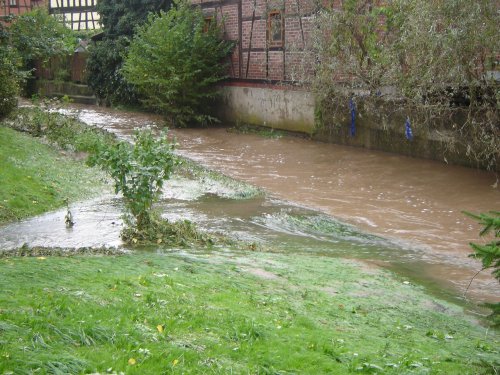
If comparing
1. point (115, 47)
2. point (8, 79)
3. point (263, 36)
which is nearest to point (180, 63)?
point (263, 36)

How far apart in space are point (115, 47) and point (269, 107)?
30.3 ft

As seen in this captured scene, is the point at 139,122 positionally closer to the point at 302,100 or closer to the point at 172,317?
the point at 302,100

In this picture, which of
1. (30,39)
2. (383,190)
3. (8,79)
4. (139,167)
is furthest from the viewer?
(8,79)

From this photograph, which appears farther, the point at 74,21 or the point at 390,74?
the point at 74,21

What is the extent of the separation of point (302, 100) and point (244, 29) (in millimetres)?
4075

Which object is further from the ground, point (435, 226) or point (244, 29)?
point (244, 29)

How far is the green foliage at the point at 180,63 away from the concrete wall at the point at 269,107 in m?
0.70

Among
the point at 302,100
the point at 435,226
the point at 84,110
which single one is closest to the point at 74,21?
the point at 84,110

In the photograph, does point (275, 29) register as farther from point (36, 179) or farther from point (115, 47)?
point (36, 179)

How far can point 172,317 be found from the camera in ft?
17.3

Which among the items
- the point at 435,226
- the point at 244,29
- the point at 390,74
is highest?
the point at 244,29

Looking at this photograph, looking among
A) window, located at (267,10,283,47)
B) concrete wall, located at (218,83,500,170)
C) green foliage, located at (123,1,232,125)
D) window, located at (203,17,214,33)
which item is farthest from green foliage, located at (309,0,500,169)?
window, located at (203,17,214,33)

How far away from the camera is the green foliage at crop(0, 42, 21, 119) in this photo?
54.3 ft

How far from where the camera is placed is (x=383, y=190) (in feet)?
47.7
